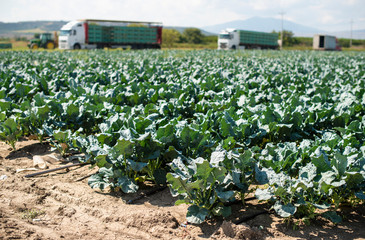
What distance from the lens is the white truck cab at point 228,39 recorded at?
2007 inches

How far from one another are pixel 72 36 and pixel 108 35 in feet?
19.0

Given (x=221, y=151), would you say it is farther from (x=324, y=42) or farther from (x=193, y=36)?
(x=193, y=36)

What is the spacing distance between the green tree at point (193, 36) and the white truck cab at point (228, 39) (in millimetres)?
33158

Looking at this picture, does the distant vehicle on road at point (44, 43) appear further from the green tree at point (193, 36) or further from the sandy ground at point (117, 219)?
the sandy ground at point (117, 219)

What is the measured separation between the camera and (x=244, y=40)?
55.0 meters

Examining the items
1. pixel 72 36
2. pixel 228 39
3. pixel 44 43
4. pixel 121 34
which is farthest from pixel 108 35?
pixel 228 39

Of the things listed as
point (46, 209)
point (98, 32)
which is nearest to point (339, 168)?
point (46, 209)

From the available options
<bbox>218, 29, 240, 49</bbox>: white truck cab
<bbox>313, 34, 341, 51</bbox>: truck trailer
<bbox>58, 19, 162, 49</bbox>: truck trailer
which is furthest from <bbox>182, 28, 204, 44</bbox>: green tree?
<bbox>58, 19, 162, 49</bbox>: truck trailer

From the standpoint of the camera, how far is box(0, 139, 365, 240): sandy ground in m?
2.93

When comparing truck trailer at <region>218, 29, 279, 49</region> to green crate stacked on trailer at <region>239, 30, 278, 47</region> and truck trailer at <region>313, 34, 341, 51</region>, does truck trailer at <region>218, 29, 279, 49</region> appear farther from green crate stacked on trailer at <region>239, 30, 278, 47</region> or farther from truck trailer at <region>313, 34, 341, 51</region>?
truck trailer at <region>313, 34, 341, 51</region>

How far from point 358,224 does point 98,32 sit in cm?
4323

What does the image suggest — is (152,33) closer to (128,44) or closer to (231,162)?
(128,44)

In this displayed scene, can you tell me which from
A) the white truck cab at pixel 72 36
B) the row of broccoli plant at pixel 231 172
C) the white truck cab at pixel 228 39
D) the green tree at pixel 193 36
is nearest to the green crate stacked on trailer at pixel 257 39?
the white truck cab at pixel 228 39

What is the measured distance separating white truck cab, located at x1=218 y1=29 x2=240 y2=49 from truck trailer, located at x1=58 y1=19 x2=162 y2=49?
974cm
